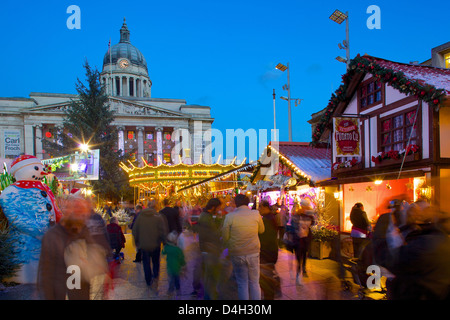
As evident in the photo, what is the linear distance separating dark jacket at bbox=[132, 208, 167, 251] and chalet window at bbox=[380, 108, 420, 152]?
681cm

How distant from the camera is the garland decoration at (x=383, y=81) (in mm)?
8539

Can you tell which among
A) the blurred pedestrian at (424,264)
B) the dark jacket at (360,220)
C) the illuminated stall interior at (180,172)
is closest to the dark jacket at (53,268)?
the blurred pedestrian at (424,264)

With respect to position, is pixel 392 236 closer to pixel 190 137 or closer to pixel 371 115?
pixel 371 115

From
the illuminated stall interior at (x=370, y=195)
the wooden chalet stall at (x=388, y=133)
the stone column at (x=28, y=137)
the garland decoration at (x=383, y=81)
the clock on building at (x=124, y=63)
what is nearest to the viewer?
the garland decoration at (x=383, y=81)

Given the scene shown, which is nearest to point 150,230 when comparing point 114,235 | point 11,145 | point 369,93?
point 114,235

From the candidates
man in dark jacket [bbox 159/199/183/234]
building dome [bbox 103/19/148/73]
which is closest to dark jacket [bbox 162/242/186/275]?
man in dark jacket [bbox 159/199/183/234]

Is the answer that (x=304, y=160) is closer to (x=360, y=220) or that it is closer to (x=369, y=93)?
(x=369, y=93)

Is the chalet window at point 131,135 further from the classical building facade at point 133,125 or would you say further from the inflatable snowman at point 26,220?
the inflatable snowman at point 26,220

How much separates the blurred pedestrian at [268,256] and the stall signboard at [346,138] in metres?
5.87

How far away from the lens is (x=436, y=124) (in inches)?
351

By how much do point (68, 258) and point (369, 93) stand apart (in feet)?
35.0

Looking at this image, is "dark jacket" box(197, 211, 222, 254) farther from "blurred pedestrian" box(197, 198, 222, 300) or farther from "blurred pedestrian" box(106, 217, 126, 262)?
"blurred pedestrian" box(106, 217, 126, 262)

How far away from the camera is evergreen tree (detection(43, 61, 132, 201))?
27.8 metres
